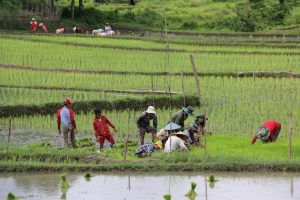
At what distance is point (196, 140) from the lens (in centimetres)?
1692

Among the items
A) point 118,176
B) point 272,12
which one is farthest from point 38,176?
point 272,12

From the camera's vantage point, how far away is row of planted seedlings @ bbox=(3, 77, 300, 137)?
1959 cm

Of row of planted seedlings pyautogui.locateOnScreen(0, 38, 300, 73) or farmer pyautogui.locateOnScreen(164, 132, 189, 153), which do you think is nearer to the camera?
farmer pyautogui.locateOnScreen(164, 132, 189, 153)

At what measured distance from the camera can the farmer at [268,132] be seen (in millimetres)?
16875

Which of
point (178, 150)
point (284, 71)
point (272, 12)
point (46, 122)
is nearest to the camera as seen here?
point (178, 150)

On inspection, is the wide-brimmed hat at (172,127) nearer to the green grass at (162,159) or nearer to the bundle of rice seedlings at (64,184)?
the green grass at (162,159)

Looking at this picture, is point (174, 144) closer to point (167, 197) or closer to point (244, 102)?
point (167, 197)

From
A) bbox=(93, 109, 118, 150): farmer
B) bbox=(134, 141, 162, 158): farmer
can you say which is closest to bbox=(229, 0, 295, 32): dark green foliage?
bbox=(93, 109, 118, 150): farmer

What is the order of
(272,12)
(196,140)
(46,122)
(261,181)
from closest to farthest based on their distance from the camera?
(261,181) < (196,140) < (46,122) < (272,12)

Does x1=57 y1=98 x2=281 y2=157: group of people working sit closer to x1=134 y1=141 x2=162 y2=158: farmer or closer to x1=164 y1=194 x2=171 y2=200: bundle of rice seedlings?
x1=134 y1=141 x2=162 y2=158: farmer

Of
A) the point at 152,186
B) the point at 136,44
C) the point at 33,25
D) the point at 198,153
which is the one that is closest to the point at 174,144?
the point at 198,153

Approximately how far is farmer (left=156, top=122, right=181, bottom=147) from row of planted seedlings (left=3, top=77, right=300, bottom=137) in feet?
8.25

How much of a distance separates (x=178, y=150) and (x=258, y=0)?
30589mm

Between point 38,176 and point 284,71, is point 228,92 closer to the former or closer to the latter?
point 284,71
